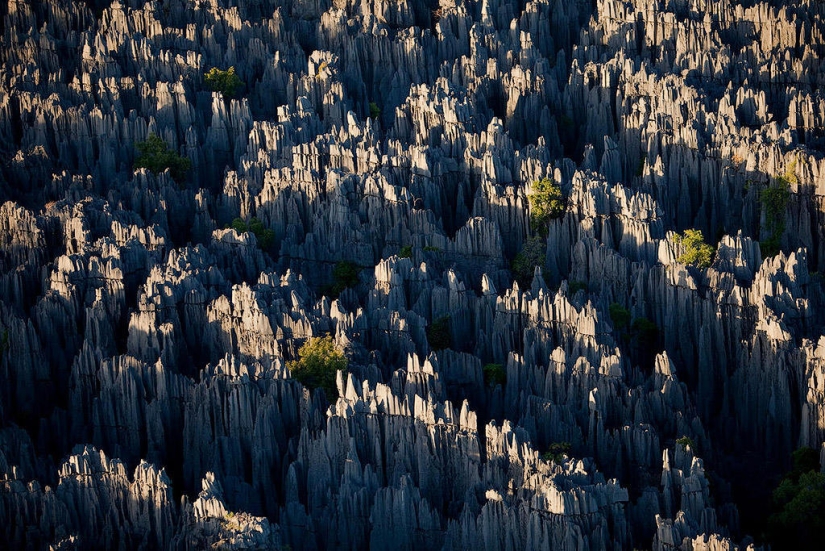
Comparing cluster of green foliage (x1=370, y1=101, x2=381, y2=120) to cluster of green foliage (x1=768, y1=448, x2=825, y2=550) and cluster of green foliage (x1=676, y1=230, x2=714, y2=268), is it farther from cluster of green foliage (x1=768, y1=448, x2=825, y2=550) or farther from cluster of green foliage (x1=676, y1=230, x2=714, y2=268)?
cluster of green foliage (x1=768, y1=448, x2=825, y2=550)

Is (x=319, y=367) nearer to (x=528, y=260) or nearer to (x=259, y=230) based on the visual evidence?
(x=528, y=260)

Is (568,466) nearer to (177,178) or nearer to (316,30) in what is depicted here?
(177,178)

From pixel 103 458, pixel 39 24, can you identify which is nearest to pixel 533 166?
pixel 103 458

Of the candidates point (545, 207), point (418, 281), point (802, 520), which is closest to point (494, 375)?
point (418, 281)

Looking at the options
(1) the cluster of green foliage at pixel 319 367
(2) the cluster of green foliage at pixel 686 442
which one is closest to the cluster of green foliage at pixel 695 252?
(2) the cluster of green foliage at pixel 686 442

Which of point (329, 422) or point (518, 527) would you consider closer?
point (518, 527)
